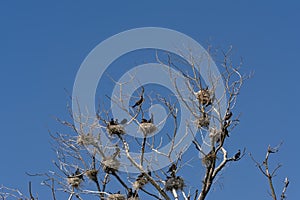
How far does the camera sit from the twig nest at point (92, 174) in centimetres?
729

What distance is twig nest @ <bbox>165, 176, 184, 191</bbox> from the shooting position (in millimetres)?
6402

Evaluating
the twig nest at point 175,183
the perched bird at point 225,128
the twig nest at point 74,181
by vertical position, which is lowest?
the twig nest at point 175,183

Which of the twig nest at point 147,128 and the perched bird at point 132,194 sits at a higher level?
the twig nest at point 147,128

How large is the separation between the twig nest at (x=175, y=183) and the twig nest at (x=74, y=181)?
1.42 metres

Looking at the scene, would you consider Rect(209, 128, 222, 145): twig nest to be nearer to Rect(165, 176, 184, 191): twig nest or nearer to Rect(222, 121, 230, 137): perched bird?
Rect(222, 121, 230, 137): perched bird

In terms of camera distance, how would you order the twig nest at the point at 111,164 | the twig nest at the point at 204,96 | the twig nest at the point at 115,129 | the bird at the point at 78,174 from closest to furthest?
the twig nest at the point at 204,96 → the twig nest at the point at 115,129 → the twig nest at the point at 111,164 → the bird at the point at 78,174

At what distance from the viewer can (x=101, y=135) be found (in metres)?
6.74

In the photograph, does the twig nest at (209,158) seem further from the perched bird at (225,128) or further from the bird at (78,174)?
the bird at (78,174)

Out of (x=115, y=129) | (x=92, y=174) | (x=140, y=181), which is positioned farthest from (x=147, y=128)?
(x=92, y=174)

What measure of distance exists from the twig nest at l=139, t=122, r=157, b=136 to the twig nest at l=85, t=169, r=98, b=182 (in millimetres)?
1080

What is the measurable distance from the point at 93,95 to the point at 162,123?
977 millimetres

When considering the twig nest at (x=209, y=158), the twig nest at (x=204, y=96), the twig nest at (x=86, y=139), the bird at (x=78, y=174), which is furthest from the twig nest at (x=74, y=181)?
the twig nest at (x=204, y=96)

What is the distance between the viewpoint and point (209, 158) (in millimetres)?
6293

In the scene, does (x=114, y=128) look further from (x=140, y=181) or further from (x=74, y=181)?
(x=74, y=181)
